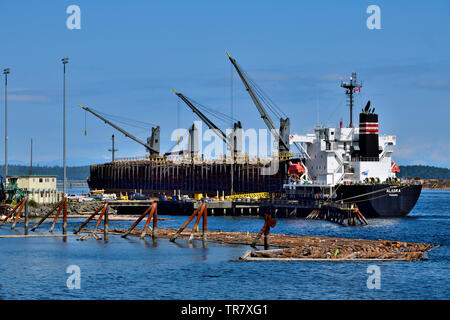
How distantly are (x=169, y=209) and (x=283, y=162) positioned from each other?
72.1ft

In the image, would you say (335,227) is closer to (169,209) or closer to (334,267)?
(334,267)

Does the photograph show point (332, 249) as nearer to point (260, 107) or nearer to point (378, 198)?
point (378, 198)

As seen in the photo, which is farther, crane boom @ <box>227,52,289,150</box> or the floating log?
crane boom @ <box>227,52,289,150</box>

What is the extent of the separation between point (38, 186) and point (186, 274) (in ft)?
230

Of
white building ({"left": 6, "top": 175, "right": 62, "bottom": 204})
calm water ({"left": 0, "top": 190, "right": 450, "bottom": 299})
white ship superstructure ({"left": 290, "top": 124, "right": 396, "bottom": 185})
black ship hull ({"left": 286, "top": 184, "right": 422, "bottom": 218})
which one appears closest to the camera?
calm water ({"left": 0, "top": 190, "right": 450, "bottom": 299})

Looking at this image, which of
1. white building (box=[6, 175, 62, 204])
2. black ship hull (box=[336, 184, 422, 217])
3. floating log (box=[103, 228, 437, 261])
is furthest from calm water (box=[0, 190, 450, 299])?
white building (box=[6, 175, 62, 204])

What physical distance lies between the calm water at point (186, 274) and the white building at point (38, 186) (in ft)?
142

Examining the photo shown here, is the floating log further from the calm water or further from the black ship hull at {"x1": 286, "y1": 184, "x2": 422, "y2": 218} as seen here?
the black ship hull at {"x1": 286, "y1": 184, "x2": 422, "y2": 218}

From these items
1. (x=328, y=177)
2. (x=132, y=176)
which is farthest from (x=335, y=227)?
(x=132, y=176)

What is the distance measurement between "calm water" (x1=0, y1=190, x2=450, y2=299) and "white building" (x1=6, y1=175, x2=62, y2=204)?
142ft

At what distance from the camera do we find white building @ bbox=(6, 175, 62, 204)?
116 metres

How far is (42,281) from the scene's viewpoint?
50.1 metres

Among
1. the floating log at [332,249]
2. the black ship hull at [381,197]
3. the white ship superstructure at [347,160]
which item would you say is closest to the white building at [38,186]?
the white ship superstructure at [347,160]

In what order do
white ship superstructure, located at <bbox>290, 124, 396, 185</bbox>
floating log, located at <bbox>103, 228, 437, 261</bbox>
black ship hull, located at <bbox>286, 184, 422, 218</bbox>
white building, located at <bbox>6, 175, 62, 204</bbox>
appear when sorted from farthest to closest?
white building, located at <bbox>6, 175, 62, 204</bbox> < white ship superstructure, located at <bbox>290, 124, 396, 185</bbox> < black ship hull, located at <bbox>286, 184, 422, 218</bbox> < floating log, located at <bbox>103, 228, 437, 261</bbox>
